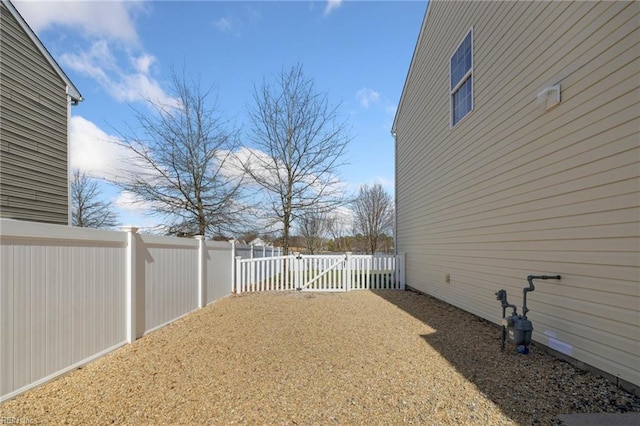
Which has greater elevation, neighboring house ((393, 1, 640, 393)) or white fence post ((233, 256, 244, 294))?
neighboring house ((393, 1, 640, 393))

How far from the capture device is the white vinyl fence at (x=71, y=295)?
8.43 feet

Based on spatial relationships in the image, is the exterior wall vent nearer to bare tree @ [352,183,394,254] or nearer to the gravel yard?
the gravel yard

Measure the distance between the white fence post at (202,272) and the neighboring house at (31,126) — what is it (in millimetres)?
3696

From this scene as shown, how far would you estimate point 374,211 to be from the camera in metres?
22.0

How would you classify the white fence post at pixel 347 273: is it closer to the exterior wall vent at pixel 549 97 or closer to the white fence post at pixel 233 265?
the white fence post at pixel 233 265

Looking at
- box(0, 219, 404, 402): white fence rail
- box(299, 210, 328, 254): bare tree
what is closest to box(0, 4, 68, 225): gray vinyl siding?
box(0, 219, 404, 402): white fence rail

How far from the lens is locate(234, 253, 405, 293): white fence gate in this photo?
31.8ft

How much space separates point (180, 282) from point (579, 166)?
5.91 m

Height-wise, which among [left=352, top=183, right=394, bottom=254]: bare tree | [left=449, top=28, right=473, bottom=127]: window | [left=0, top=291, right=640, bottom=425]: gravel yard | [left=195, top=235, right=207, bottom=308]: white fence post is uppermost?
[left=449, top=28, right=473, bottom=127]: window

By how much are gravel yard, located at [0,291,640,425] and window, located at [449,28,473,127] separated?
4.07 m

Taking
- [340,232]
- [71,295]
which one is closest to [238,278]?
[71,295]

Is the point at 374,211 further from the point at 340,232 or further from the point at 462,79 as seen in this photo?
the point at 462,79

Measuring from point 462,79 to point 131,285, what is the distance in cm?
659

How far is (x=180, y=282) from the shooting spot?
584 centimetres
